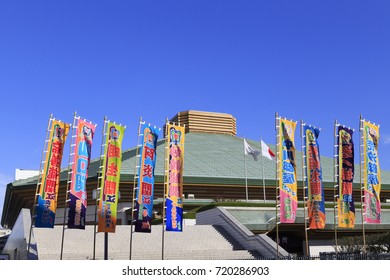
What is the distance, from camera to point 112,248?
3066 centimetres

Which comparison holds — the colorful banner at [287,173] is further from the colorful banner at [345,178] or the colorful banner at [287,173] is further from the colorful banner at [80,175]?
the colorful banner at [80,175]

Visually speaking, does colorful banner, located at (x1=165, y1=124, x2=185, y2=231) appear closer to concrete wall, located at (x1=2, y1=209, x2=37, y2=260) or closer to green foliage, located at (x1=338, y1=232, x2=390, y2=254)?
concrete wall, located at (x1=2, y1=209, x2=37, y2=260)

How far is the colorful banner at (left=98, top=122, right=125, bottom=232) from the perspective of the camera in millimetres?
23500

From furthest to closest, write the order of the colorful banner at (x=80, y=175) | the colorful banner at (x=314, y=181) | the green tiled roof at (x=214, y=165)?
the green tiled roof at (x=214, y=165)
the colorful banner at (x=314, y=181)
the colorful banner at (x=80, y=175)

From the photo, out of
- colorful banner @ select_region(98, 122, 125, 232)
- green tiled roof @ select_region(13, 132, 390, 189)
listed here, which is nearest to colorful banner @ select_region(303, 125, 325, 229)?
colorful banner @ select_region(98, 122, 125, 232)

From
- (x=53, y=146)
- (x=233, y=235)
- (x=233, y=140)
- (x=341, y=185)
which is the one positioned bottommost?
(x=233, y=235)

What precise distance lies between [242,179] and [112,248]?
22.4 metres

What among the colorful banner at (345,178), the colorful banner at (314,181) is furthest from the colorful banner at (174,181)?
the colorful banner at (345,178)

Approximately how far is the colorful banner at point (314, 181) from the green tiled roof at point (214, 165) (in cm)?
2332

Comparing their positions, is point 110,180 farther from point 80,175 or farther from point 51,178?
point 51,178

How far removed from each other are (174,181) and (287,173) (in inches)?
236

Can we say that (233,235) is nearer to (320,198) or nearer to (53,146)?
(320,198)

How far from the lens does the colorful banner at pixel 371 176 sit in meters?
26.9
